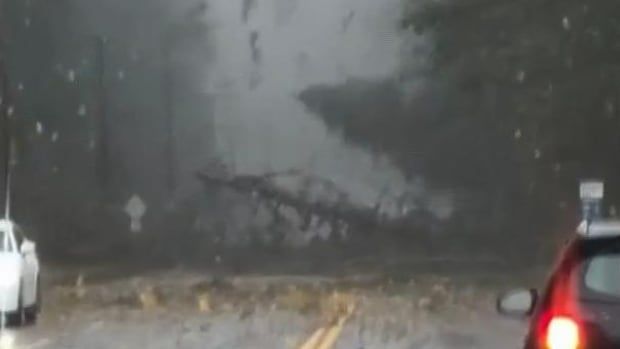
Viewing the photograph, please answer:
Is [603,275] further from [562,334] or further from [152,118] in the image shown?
[152,118]

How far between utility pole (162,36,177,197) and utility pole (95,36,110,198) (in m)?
2.24

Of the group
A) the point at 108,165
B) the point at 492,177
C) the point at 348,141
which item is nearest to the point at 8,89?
the point at 108,165

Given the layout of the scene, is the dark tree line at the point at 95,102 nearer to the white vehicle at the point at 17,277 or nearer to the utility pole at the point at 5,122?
the utility pole at the point at 5,122

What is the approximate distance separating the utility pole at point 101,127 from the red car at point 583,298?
157ft

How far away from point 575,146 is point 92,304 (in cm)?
2044

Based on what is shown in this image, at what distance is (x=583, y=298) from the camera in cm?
696

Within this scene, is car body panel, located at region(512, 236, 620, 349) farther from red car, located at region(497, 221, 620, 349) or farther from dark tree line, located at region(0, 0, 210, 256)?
dark tree line, located at region(0, 0, 210, 256)

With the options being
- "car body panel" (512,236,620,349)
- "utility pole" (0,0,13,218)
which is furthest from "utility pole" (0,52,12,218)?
"car body panel" (512,236,620,349)

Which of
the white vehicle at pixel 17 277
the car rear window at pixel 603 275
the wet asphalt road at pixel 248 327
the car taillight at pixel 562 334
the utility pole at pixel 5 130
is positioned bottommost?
the wet asphalt road at pixel 248 327

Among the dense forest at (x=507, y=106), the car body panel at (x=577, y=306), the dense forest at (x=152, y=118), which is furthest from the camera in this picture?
the dense forest at (x=152, y=118)

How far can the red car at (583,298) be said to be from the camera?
6789 mm

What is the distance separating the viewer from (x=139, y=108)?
55.4 m

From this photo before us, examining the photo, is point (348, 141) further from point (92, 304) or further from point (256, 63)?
point (92, 304)

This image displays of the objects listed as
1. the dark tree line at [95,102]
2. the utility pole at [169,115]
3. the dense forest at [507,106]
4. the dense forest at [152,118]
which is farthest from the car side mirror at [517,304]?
the utility pole at [169,115]
